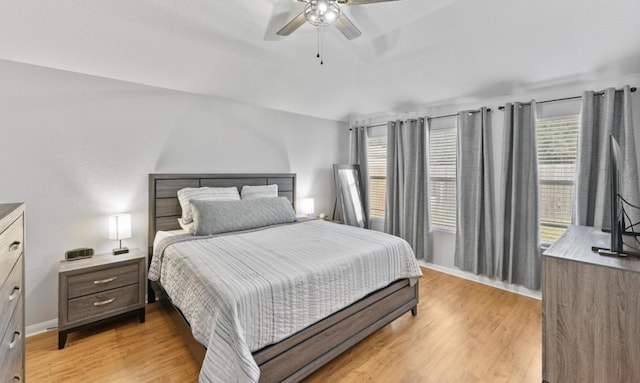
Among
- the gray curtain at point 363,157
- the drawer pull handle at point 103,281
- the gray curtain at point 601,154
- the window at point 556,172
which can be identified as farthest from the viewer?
the gray curtain at point 363,157

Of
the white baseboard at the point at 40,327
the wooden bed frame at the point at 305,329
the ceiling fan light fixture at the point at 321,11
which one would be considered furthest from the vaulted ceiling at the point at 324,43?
the white baseboard at the point at 40,327

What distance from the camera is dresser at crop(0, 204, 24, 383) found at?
92 centimetres

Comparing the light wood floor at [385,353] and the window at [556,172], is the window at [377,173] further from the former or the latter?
the light wood floor at [385,353]

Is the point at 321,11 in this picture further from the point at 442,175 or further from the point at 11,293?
the point at 442,175

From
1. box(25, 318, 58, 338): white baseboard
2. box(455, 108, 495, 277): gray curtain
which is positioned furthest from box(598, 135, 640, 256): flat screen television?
box(25, 318, 58, 338): white baseboard

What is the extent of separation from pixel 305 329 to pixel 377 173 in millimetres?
→ 3435

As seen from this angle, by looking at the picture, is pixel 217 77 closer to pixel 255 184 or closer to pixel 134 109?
pixel 134 109

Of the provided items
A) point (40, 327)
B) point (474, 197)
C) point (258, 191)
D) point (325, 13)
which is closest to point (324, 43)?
point (325, 13)

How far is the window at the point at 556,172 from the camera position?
9.46 ft

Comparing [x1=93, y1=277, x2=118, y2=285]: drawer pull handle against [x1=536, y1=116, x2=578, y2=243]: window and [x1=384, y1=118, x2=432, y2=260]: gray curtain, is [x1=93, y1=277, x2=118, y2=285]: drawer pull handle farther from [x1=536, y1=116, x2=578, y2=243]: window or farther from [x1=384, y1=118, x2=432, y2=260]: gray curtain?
[x1=536, y1=116, x2=578, y2=243]: window

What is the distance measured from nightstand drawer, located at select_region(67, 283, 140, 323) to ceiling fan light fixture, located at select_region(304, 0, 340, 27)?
8.90 feet

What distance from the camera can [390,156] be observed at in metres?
4.36

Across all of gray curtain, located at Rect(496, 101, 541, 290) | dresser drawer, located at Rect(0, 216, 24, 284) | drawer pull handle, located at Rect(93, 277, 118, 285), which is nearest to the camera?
dresser drawer, located at Rect(0, 216, 24, 284)

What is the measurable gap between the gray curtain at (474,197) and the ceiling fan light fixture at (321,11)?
239 centimetres
